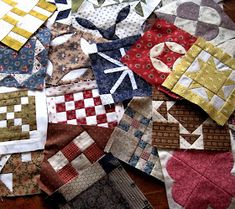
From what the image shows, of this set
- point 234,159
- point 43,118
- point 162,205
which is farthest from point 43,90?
point 234,159

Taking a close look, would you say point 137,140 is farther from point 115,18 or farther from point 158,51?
point 115,18

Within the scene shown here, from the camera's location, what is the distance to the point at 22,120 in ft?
5.03

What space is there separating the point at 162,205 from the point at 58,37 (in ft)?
3.04

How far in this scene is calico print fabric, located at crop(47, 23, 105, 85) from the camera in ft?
5.36

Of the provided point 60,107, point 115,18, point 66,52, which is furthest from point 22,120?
point 115,18

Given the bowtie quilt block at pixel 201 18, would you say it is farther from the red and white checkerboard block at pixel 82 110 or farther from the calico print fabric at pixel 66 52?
the red and white checkerboard block at pixel 82 110

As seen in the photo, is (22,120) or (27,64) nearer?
(22,120)

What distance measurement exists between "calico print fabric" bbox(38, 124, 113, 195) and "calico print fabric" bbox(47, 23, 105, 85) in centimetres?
26

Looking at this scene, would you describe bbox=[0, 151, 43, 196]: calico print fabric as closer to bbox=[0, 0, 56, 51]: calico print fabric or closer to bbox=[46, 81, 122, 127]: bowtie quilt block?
bbox=[46, 81, 122, 127]: bowtie quilt block

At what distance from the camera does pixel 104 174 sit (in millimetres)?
1403

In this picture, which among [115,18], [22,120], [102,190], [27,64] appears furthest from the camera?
[115,18]

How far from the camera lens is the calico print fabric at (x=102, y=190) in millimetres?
1378

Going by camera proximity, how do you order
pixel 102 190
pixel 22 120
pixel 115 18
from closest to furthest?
pixel 102 190
pixel 22 120
pixel 115 18

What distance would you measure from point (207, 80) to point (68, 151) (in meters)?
0.68
